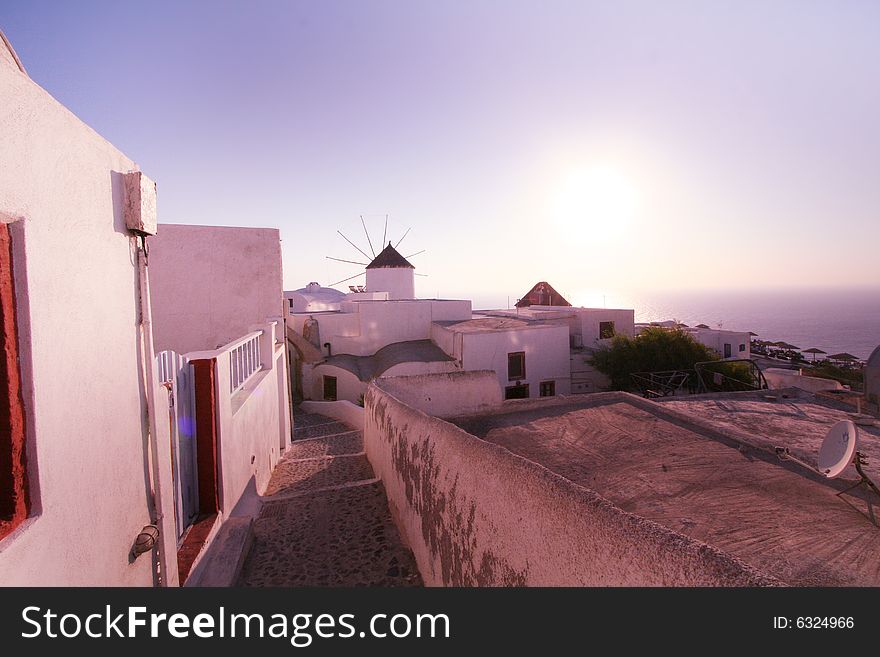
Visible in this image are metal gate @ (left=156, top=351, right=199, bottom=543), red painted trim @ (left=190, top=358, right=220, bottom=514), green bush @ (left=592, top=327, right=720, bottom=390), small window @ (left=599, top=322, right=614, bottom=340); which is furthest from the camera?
small window @ (left=599, top=322, right=614, bottom=340)

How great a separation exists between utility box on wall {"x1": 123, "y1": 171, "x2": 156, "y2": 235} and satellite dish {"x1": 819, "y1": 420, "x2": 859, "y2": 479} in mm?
7148

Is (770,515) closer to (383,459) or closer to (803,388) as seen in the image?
(383,459)

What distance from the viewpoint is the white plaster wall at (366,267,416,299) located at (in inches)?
1566

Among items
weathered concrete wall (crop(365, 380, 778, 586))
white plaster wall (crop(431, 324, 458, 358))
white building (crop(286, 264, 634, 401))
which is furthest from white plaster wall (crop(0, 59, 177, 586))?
white plaster wall (crop(431, 324, 458, 358))

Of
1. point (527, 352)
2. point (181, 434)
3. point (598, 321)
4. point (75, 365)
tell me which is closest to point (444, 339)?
point (527, 352)

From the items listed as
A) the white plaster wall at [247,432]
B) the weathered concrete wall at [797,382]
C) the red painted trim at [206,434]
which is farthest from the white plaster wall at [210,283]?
the weathered concrete wall at [797,382]

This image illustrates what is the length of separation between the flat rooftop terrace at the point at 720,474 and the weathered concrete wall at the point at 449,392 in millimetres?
301

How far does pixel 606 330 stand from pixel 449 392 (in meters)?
19.6

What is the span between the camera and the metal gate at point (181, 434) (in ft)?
14.9

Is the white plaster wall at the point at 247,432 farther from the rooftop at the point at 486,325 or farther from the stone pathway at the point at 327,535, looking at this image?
the rooftop at the point at 486,325

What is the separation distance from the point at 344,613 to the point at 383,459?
→ 17.7 ft

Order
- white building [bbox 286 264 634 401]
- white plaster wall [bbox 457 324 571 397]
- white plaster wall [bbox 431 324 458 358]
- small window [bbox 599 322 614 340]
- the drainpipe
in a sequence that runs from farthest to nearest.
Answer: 1. small window [bbox 599 322 614 340]
2. white plaster wall [bbox 431 324 458 358]
3. white building [bbox 286 264 634 401]
4. white plaster wall [bbox 457 324 571 397]
5. the drainpipe

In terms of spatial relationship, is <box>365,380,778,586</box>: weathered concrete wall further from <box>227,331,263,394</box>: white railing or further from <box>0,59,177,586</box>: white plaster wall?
<box>227,331,263,394</box>: white railing

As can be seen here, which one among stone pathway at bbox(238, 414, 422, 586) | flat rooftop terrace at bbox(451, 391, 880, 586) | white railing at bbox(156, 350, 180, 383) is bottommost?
stone pathway at bbox(238, 414, 422, 586)
